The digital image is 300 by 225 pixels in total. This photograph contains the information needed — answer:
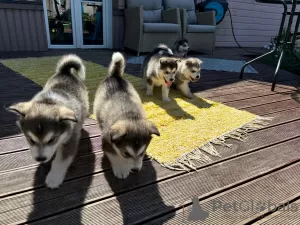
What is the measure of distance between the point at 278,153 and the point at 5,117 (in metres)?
2.25

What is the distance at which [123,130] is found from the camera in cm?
139

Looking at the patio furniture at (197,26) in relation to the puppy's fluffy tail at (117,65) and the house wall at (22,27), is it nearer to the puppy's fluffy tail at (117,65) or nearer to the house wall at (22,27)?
the house wall at (22,27)

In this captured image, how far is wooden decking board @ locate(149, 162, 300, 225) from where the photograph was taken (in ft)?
4.11

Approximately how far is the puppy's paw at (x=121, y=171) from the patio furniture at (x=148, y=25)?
14.1 feet

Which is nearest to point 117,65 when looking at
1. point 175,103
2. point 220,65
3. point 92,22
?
point 175,103

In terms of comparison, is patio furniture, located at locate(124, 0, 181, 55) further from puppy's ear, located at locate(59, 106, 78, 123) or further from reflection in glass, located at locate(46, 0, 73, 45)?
puppy's ear, located at locate(59, 106, 78, 123)

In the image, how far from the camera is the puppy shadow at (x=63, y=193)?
1.23 metres

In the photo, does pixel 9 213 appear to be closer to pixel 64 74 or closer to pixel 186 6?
pixel 64 74

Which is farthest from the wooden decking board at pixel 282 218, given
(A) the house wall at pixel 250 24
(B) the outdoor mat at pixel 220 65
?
(A) the house wall at pixel 250 24

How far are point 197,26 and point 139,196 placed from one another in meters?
5.54

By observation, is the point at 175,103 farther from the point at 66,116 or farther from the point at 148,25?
the point at 148,25

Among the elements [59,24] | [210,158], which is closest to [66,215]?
[210,158]

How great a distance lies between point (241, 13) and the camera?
809 centimetres

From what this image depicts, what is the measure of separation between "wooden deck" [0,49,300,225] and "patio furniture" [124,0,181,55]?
3751 millimetres
